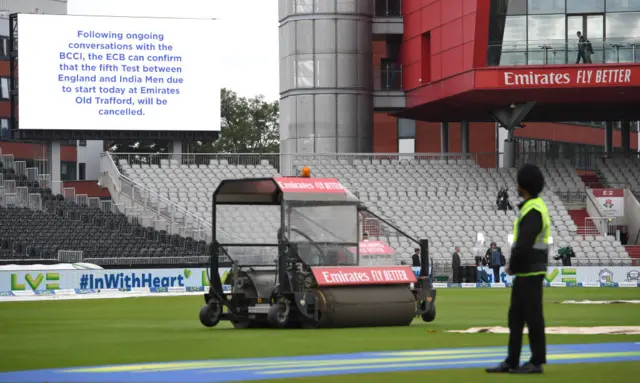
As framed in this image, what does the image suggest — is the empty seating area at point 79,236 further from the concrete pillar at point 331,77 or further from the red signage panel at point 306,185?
the red signage panel at point 306,185

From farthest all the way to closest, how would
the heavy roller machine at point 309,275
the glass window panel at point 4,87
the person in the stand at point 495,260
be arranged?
1. the glass window panel at point 4,87
2. the person in the stand at point 495,260
3. the heavy roller machine at point 309,275

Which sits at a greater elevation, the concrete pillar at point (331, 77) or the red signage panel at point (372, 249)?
the concrete pillar at point (331, 77)

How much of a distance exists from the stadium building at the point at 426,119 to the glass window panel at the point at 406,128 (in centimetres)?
1092

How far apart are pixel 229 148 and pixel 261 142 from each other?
364cm

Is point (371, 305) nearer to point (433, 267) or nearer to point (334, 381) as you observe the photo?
point (334, 381)

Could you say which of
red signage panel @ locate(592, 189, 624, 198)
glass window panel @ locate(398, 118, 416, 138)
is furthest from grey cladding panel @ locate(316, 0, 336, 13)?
red signage panel @ locate(592, 189, 624, 198)

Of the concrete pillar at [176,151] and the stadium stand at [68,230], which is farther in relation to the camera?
the concrete pillar at [176,151]

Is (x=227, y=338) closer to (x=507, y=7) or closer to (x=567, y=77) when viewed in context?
(x=567, y=77)

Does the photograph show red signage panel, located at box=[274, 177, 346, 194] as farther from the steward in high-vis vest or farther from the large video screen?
the large video screen

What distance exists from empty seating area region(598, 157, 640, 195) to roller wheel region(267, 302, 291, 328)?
140 ft

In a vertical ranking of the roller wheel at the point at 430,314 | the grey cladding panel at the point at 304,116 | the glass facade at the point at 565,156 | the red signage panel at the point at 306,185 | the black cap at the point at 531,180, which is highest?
the grey cladding panel at the point at 304,116

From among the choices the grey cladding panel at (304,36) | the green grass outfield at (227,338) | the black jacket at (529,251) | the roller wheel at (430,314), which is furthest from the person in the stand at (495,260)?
the black jacket at (529,251)

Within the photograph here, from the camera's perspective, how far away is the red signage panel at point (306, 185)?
23562 mm

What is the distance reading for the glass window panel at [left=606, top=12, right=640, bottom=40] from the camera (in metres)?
59.6
